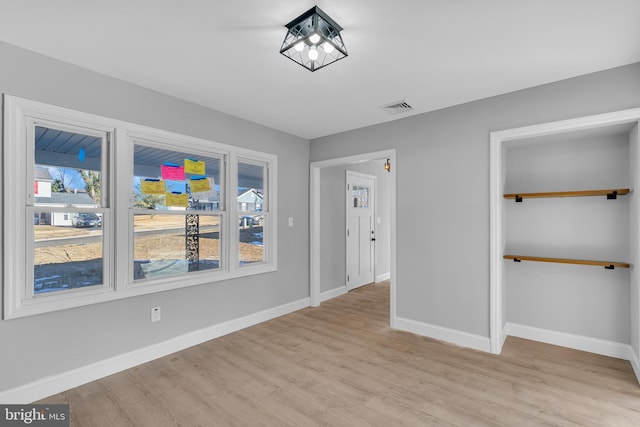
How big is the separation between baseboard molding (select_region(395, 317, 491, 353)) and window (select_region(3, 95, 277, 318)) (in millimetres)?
1989

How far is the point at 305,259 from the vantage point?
4.45 m

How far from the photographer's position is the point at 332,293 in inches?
192

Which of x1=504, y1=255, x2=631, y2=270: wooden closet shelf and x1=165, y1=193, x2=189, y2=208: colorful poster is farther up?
x1=165, y1=193, x2=189, y2=208: colorful poster

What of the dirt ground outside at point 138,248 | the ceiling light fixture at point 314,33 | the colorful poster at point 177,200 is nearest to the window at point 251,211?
the dirt ground outside at point 138,248

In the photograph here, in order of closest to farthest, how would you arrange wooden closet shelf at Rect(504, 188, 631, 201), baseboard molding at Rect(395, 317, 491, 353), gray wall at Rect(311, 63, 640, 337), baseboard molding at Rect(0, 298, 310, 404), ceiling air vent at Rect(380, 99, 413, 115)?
baseboard molding at Rect(0, 298, 310, 404), wooden closet shelf at Rect(504, 188, 631, 201), gray wall at Rect(311, 63, 640, 337), baseboard molding at Rect(395, 317, 491, 353), ceiling air vent at Rect(380, 99, 413, 115)

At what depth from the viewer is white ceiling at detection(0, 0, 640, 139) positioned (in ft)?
5.71

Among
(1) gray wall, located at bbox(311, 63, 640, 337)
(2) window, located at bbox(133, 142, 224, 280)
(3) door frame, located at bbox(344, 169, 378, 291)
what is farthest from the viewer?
(3) door frame, located at bbox(344, 169, 378, 291)

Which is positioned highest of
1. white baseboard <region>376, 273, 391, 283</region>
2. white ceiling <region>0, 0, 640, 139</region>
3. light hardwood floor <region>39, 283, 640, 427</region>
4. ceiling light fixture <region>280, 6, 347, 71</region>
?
white ceiling <region>0, 0, 640, 139</region>

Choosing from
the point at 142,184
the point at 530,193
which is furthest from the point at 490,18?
the point at 142,184

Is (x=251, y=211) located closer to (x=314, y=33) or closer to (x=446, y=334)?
(x=314, y=33)

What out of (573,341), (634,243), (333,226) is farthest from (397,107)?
(573,341)

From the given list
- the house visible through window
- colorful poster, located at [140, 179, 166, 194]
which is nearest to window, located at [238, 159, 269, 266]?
colorful poster, located at [140, 179, 166, 194]

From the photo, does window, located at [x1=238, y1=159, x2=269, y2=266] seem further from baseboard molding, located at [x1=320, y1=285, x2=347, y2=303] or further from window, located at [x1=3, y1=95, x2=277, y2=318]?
baseboard molding, located at [x1=320, y1=285, x2=347, y2=303]

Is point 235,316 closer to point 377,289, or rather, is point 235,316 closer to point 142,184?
point 142,184
